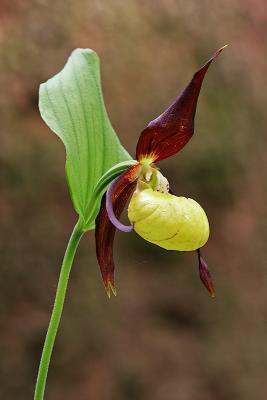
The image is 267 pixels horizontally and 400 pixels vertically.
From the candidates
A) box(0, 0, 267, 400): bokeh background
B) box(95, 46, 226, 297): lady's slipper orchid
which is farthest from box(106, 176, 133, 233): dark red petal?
box(0, 0, 267, 400): bokeh background

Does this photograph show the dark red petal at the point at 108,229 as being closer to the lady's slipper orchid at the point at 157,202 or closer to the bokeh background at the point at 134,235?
the lady's slipper orchid at the point at 157,202

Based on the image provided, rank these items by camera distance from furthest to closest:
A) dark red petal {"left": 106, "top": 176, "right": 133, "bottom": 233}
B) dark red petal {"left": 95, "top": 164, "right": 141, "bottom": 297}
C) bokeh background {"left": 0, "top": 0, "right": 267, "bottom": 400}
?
bokeh background {"left": 0, "top": 0, "right": 267, "bottom": 400}, dark red petal {"left": 95, "top": 164, "right": 141, "bottom": 297}, dark red petal {"left": 106, "top": 176, "right": 133, "bottom": 233}

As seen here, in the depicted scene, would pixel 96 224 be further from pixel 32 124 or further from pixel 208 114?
pixel 208 114

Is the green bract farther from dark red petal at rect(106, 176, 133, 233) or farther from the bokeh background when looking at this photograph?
the bokeh background

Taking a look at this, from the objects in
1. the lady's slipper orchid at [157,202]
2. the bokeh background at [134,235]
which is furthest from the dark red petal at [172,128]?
the bokeh background at [134,235]

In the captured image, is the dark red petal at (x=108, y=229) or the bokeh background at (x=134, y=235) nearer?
the dark red petal at (x=108, y=229)

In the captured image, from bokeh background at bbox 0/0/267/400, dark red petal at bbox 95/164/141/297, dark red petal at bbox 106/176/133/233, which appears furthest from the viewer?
bokeh background at bbox 0/0/267/400

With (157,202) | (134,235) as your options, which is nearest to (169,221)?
(157,202)
